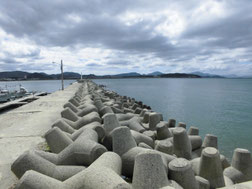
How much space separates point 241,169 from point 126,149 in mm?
2838

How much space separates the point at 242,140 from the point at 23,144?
1099cm

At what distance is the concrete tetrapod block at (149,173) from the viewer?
2037mm

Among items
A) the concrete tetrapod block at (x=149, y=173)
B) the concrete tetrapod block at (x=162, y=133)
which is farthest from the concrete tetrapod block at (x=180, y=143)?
the concrete tetrapod block at (x=149, y=173)

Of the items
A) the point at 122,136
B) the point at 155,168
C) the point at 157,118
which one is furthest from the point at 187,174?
the point at 157,118

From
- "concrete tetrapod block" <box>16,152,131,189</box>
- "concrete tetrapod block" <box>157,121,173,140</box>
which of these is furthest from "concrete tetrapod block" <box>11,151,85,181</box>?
"concrete tetrapod block" <box>157,121,173,140</box>

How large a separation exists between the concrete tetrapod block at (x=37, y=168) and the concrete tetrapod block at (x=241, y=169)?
3.28 meters

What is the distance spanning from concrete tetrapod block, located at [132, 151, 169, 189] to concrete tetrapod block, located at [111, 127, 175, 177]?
51 cm

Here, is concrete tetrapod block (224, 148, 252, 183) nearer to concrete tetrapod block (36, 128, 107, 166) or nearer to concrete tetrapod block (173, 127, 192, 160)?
concrete tetrapod block (173, 127, 192, 160)

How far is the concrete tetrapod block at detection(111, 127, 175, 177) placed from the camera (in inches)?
104

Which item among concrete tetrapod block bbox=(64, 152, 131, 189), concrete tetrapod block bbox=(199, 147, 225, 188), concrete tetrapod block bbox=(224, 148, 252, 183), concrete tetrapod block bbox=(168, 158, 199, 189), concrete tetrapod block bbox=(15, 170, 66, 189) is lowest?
concrete tetrapod block bbox=(224, 148, 252, 183)

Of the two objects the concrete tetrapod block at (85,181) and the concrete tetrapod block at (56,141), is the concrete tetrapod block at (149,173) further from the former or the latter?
the concrete tetrapod block at (56,141)

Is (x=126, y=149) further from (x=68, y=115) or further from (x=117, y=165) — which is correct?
(x=68, y=115)

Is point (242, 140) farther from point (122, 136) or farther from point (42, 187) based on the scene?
point (42, 187)

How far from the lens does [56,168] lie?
2.53 meters
